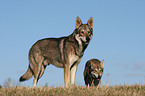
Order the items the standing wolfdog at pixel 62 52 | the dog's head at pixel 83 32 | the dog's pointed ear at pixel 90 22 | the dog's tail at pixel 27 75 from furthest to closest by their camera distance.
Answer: the dog's tail at pixel 27 75, the dog's pointed ear at pixel 90 22, the standing wolfdog at pixel 62 52, the dog's head at pixel 83 32

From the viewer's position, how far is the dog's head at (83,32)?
9094mm

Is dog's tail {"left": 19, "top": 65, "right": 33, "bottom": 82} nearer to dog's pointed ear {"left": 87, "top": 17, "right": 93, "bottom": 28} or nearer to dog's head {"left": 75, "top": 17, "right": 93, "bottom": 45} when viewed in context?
dog's head {"left": 75, "top": 17, "right": 93, "bottom": 45}

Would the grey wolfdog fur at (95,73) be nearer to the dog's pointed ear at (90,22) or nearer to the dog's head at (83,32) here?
the dog's head at (83,32)

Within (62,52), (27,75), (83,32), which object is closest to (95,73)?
(62,52)

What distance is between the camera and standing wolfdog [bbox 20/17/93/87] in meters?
9.22

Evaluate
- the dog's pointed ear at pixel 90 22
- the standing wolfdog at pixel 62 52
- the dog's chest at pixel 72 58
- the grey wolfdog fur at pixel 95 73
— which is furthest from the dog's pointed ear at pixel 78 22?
the grey wolfdog fur at pixel 95 73

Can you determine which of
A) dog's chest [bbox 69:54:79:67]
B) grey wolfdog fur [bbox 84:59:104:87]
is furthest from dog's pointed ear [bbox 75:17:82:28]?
grey wolfdog fur [bbox 84:59:104:87]

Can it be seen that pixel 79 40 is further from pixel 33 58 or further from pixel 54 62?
pixel 33 58

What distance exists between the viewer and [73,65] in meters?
9.82

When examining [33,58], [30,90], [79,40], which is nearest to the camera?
[30,90]

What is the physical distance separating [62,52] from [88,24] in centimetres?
165

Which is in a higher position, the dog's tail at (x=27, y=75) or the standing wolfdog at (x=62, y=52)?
the standing wolfdog at (x=62, y=52)

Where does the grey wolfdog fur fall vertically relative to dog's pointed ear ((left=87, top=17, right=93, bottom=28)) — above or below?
below

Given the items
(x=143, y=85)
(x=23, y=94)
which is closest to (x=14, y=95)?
(x=23, y=94)
